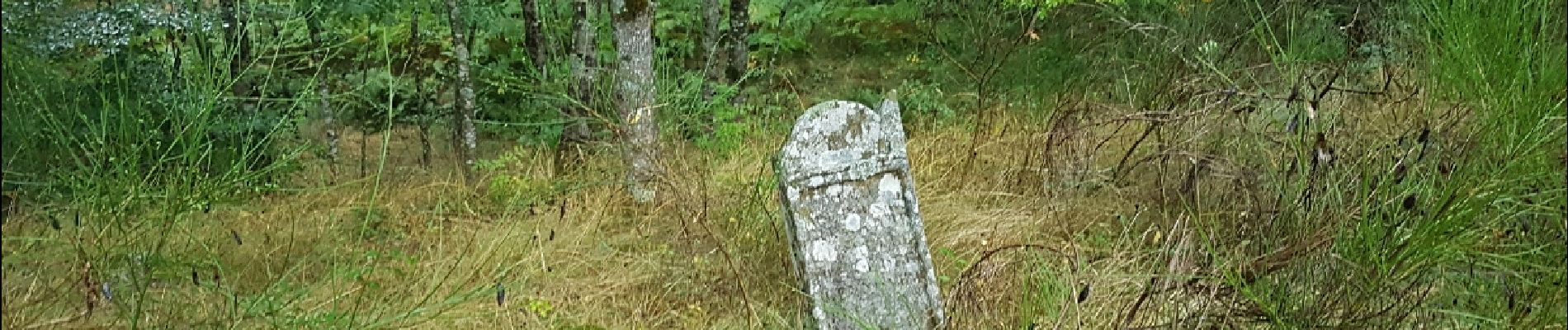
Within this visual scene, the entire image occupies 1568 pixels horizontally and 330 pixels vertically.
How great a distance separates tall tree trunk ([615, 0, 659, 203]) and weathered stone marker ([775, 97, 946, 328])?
4.16 ft

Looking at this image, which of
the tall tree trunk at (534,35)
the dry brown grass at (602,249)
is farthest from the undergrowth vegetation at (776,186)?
the tall tree trunk at (534,35)

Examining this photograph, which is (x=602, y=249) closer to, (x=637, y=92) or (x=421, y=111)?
(x=637, y=92)

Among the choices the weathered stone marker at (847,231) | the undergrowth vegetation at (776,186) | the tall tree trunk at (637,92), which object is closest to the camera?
the undergrowth vegetation at (776,186)

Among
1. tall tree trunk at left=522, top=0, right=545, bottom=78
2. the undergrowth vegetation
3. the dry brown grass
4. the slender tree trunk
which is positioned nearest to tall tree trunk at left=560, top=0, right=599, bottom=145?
the undergrowth vegetation

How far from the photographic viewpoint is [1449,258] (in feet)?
8.13

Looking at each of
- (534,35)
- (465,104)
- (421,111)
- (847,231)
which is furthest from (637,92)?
(421,111)

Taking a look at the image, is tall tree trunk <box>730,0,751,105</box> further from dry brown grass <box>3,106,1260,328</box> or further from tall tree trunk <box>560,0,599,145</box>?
dry brown grass <box>3,106,1260,328</box>

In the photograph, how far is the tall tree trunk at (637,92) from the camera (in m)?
4.25

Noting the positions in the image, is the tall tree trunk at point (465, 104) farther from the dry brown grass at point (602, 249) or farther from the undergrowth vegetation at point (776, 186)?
the dry brown grass at point (602, 249)

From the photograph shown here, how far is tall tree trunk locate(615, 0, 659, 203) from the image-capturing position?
4.25 metres

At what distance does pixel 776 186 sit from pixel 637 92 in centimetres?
74

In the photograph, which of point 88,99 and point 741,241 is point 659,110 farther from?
point 88,99

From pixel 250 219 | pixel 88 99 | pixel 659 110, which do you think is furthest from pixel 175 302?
pixel 659 110

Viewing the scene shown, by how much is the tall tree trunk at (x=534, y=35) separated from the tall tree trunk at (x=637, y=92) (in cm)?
174
